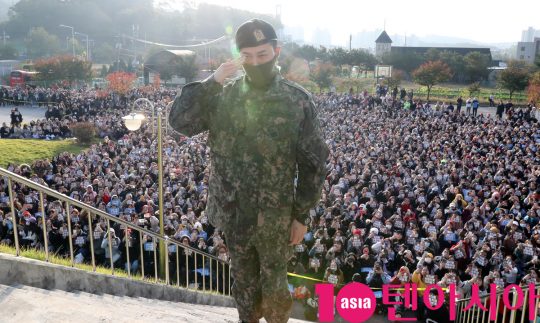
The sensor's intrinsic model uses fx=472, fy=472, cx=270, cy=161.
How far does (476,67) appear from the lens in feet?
178

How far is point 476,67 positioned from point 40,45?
72641 millimetres

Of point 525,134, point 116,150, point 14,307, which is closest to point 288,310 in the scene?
point 14,307

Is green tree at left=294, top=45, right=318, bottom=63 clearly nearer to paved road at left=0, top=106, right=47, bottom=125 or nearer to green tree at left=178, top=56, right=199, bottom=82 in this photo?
green tree at left=178, top=56, right=199, bottom=82

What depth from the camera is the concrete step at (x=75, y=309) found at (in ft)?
10.5

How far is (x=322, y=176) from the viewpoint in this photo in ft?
9.03

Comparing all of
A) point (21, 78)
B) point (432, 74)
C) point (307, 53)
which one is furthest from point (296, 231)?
point (307, 53)

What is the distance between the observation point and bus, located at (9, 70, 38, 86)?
4900cm

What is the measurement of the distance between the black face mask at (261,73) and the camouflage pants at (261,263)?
0.74 m

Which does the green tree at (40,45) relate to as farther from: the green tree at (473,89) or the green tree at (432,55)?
the green tree at (473,89)

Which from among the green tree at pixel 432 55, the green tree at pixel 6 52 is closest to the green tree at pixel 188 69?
the green tree at pixel 432 55

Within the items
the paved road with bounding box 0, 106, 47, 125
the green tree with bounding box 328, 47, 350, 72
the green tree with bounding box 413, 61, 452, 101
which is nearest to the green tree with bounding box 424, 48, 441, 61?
the green tree with bounding box 328, 47, 350, 72

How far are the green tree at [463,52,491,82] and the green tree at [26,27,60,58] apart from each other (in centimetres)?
6983

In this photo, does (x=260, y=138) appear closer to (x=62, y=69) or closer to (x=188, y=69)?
(x=188, y=69)

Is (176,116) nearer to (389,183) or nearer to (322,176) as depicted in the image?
(322,176)
